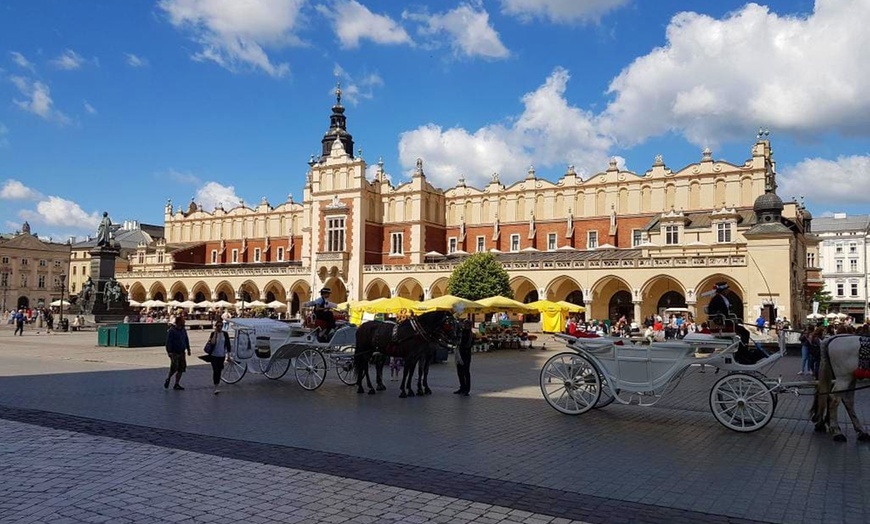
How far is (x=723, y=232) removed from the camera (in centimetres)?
4122

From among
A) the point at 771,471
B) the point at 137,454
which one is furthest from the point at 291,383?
the point at 771,471

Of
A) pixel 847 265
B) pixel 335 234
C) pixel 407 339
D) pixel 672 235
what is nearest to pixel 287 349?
pixel 407 339

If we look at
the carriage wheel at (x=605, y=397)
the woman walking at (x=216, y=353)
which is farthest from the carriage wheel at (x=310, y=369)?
the carriage wheel at (x=605, y=397)

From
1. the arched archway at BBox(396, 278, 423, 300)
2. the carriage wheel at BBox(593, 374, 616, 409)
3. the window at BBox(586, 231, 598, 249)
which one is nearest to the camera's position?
the carriage wheel at BBox(593, 374, 616, 409)

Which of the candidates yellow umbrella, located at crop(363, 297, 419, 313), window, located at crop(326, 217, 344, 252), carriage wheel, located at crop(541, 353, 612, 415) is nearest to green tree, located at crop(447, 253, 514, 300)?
yellow umbrella, located at crop(363, 297, 419, 313)

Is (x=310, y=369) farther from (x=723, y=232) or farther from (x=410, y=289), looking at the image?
(x=410, y=289)

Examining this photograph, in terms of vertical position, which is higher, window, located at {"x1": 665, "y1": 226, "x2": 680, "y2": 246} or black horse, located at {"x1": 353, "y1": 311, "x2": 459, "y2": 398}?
window, located at {"x1": 665, "y1": 226, "x2": 680, "y2": 246}

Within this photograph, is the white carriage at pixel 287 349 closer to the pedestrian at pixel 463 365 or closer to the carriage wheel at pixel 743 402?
the pedestrian at pixel 463 365

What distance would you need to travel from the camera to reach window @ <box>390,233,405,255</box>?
182ft

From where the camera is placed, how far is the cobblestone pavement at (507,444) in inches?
237

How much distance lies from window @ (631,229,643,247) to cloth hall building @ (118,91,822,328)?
0.10 meters

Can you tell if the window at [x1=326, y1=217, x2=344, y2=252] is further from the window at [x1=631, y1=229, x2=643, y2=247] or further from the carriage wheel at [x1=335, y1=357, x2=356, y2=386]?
the carriage wheel at [x1=335, y1=357, x2=356, y2=386]

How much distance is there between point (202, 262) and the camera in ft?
232

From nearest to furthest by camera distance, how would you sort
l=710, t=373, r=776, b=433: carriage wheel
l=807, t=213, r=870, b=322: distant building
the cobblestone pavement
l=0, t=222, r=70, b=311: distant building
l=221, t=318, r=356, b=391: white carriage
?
the cobblestone pavement, l=710, t=373, r=776, b=433: carriage wheel, l=221, t=318, r=356, b=391: white carriage, l=807, t=213, r=870, b=322: distant building, l=0, t=222, r=70, b=311: distant building
